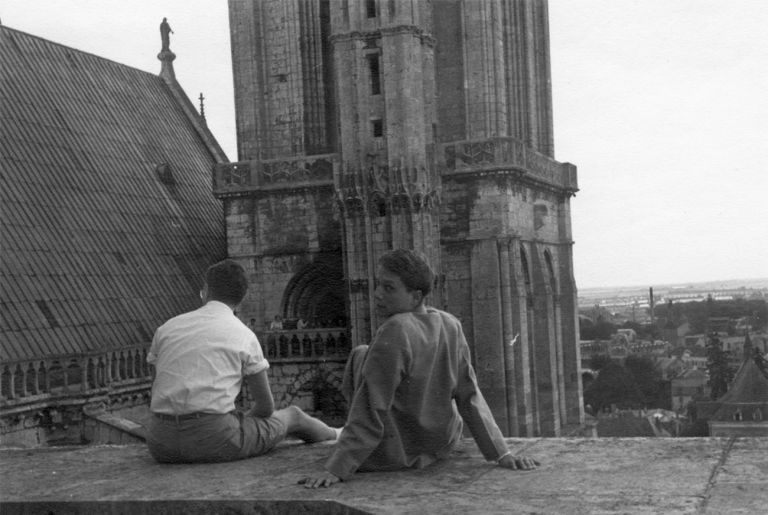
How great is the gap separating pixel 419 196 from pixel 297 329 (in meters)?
4.89

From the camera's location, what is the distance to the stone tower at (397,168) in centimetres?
2864

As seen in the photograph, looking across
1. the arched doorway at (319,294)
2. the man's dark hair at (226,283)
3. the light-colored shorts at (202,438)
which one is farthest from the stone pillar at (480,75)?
the light-colored shorts at (202,438)

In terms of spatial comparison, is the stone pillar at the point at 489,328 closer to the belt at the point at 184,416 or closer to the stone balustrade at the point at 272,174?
the stone balustrade at the point at 272,174

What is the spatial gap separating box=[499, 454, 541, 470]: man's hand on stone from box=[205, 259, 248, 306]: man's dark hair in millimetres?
2236

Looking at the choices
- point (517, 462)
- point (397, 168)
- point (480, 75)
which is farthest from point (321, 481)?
point (480, 75)

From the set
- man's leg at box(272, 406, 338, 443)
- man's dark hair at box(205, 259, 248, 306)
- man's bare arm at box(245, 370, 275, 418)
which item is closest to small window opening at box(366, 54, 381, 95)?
man's leg at box(272, 406, 338, 443)

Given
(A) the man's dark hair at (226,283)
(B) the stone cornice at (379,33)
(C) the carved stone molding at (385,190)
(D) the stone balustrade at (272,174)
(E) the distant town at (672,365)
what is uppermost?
(B) the stone cornice at (379,33)

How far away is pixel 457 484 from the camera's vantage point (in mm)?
7340

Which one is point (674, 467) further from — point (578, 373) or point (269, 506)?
point (578, 373)

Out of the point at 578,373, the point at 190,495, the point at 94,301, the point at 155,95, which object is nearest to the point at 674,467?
the point at 190,495

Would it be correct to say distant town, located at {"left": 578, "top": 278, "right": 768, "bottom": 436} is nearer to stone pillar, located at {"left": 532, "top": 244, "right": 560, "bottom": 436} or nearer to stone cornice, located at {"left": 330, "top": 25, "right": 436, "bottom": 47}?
stone pillar, located at {"left": 532, "top": 244, "right": 560, "bottom": 436}

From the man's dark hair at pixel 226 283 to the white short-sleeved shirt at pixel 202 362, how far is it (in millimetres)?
112

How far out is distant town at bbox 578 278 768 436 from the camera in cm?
7925

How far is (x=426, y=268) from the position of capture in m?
7.88
